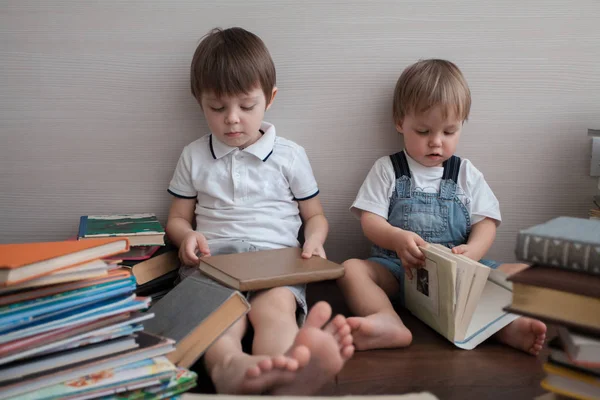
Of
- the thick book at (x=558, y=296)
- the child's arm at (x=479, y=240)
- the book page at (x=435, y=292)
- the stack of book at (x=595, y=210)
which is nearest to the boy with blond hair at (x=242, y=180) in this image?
the book page at (x=435, y=292)

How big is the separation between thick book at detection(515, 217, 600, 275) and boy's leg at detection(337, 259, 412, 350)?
327 millimetres

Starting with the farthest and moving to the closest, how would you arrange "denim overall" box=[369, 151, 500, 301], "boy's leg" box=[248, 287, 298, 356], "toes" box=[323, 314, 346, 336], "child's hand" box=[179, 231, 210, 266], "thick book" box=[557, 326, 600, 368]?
1. "denim overall" box=[369, 151, 500, 301]
2. "child's hand" box=[179, 231, 210, 266]
3. "boy's leg" box=[248, 287, 298, 356]
4. "toes" box=[323, 314, 346, 336]
5. "thick book" box=[557, 326, 600, 368]

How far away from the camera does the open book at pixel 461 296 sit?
1.12m

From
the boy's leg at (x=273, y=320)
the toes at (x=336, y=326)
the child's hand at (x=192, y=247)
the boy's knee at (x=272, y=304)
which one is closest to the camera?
the toes at (x=336, y=326)

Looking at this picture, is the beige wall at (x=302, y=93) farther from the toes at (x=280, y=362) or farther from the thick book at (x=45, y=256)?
the toes at (x=280, y=362)

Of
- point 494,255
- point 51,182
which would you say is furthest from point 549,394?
point 51,182

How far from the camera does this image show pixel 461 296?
1117mm

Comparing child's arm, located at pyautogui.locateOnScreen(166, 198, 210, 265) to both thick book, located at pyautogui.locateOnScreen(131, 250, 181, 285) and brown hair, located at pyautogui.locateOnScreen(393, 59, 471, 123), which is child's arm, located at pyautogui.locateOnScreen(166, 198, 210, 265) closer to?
thick book, located at pyautogui.locateOnScreen(131, 250, 181, 285)

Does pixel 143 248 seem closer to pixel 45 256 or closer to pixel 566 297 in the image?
pixel 45 256

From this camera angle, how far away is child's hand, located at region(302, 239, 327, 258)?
50.0 inches

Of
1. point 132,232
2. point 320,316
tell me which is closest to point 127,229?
point 132,232

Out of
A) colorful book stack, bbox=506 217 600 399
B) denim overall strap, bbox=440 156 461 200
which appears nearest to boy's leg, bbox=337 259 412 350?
denim overall strap, bbox=440 156 461 200

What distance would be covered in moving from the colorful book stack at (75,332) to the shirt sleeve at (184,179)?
0.51m

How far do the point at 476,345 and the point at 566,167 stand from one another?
0.59 meters
